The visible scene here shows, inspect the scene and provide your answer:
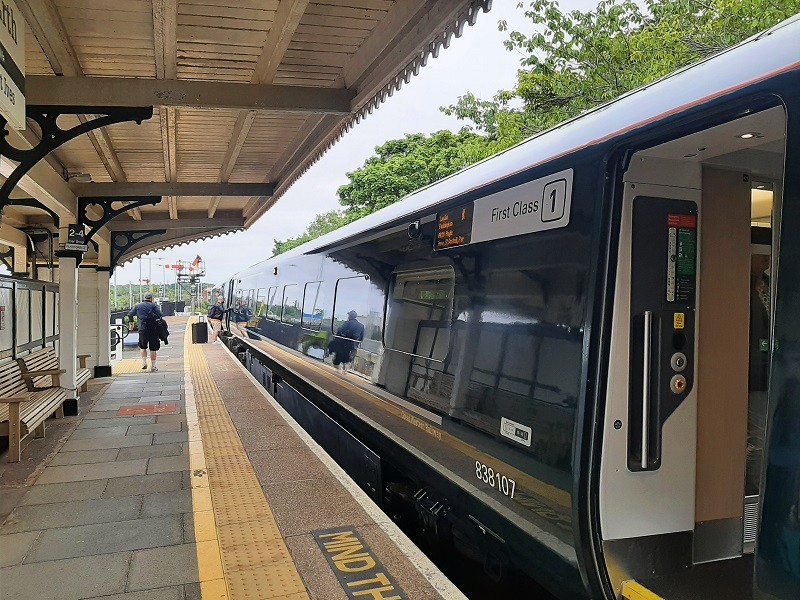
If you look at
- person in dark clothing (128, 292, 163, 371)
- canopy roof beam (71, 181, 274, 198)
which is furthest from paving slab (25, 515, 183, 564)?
person in dark clothing (128, 292, 163, 371)

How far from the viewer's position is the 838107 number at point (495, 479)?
3092 millimetres

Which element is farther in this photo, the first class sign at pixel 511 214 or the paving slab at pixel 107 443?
the paving slab at pixel 107 443

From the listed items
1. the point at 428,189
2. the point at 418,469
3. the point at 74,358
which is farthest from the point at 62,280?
the point at 418,469

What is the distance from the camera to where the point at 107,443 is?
6773 millimetres

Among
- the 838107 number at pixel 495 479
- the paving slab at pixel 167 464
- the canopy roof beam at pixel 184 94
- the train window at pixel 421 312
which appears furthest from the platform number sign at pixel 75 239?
the 838107 number at pixel 495 479

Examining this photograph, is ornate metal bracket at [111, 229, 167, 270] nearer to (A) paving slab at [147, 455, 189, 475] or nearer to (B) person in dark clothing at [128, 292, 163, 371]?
(B) person in dark clothing at [128, 292, 163, 371]

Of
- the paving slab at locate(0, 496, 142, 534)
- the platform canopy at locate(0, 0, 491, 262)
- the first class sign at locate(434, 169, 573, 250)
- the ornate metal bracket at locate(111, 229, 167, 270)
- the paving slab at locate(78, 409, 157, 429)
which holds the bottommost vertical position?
the paving slab at locate(0, 496, 142, 534)

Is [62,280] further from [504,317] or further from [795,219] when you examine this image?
[795,219]

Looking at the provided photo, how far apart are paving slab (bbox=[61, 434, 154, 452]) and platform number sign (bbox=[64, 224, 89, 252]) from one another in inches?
123

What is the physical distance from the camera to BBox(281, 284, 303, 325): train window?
9188 mm

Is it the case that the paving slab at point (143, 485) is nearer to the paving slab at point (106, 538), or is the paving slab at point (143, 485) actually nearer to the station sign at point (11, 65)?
the paving slab at point (106, 538)

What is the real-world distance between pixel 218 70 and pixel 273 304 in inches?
259

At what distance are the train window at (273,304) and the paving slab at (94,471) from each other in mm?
5112

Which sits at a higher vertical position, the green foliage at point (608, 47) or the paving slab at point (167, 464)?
the green foliage at point (608, 47)
